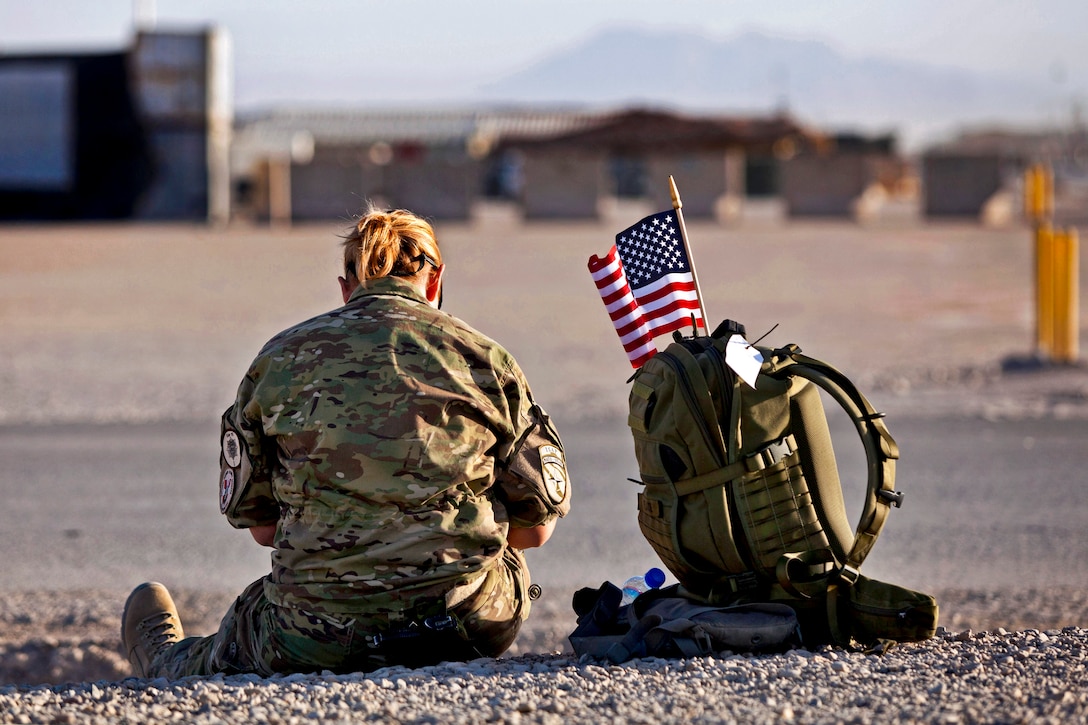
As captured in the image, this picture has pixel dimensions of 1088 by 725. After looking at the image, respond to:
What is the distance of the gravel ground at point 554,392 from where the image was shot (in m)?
3.29

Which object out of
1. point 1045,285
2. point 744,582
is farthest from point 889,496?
point 1045,285

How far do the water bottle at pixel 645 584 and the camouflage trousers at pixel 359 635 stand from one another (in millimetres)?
453

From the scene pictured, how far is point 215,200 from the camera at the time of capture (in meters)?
36.9

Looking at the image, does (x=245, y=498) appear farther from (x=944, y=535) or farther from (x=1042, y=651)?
(x=944, y=535)

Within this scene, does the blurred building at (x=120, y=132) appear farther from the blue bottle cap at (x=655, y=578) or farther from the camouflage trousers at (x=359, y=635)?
the camouflage trousers at (x=359, y=635)

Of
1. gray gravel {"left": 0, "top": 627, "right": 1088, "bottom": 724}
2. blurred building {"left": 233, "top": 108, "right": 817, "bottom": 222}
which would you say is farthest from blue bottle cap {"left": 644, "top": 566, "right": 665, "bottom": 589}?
blurred building {"left": 233, "top": 108, "right": 817, "bottom": 222}

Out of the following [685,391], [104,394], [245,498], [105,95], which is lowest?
[104,394]

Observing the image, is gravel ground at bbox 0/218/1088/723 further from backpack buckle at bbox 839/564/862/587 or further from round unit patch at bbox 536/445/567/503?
round unit patch at bbox 536/445/567/503

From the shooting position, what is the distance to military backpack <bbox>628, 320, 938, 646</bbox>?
3660 mm

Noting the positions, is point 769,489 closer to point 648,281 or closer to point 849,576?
point 849,576

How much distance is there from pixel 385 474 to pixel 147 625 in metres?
1.38

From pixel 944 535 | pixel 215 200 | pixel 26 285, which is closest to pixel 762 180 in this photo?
pixel 215 200

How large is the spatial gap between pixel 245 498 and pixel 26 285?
1896cm

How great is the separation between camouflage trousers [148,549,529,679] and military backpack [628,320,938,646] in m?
0.50
